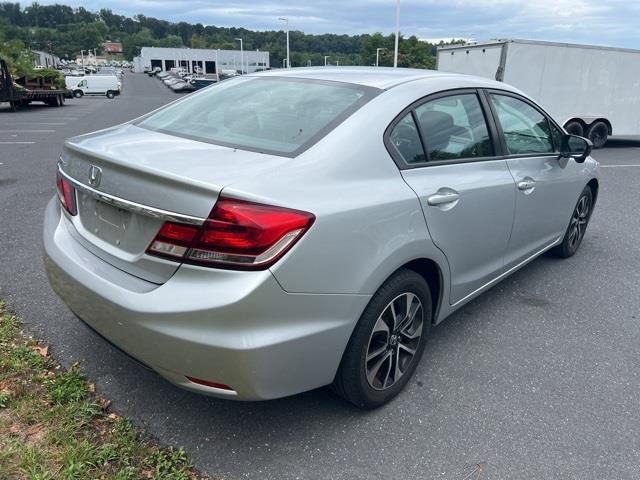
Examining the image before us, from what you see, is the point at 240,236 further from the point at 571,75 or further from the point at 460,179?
A: the point at 571,75

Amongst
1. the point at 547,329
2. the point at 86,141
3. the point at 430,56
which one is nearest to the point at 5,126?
the point at 86,141

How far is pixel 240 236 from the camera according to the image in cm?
196

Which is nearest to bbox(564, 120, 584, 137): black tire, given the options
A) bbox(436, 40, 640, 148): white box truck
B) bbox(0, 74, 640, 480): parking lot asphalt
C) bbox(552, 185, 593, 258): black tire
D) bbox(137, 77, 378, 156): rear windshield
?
bbox(436, 40, 640, 148): white box truck

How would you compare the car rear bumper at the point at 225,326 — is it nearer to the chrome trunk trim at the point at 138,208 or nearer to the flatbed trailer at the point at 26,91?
the chrome trunk trim at the point at 138,208

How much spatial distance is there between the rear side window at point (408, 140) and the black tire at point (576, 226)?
2.62 metres

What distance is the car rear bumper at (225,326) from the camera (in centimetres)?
197

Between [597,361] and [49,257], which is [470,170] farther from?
[49,257]

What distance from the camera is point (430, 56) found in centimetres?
7062

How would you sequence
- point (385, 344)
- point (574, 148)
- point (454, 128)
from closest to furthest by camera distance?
point (385, 344) < point (454, 128) < point (574, 148)

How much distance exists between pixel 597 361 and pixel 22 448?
320cm

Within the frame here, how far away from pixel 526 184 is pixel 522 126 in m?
0.54

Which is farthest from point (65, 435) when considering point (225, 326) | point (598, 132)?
point (598, 132)

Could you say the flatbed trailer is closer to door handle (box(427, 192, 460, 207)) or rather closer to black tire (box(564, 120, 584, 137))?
black tire (box(564, 120, 584, 137))

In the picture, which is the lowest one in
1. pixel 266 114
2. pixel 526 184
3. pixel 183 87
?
pixel 183 87
